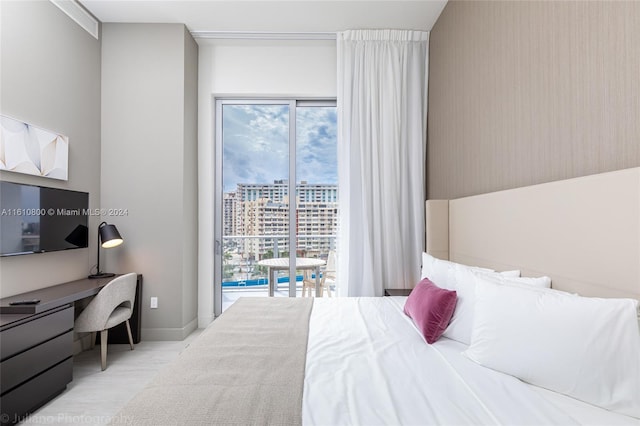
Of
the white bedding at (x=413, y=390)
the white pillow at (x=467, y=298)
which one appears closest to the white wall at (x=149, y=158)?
the white bedding at (x=413, y=390)

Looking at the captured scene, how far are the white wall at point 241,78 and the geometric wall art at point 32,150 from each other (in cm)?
119

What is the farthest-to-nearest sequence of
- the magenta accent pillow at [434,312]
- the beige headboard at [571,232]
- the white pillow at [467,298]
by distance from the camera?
1. the magenta accent pillow at [434,312]
2. the white pillow at [467,298]
3. the beige headboard at [571,232]

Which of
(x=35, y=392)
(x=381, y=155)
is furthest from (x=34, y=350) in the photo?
(x=381, y=155)

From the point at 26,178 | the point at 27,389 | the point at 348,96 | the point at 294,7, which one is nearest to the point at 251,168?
the point at 348,96

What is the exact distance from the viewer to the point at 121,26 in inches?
123

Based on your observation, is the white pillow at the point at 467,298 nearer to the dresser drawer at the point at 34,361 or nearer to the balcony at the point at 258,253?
the balcony at the point at 258,253

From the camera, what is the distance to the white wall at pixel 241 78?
346 centimetres

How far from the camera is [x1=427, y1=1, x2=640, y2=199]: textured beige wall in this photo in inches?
48.2

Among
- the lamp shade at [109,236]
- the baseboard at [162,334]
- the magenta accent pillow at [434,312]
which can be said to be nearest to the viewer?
the magenta accent pillow at [434,312]

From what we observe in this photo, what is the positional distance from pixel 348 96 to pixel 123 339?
3.14 metres

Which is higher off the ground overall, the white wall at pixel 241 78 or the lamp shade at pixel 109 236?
the white wall at pixel 241 78

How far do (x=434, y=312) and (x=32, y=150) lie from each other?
2.87m

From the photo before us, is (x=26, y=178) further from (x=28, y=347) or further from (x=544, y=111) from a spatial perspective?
(x=544, y=111)

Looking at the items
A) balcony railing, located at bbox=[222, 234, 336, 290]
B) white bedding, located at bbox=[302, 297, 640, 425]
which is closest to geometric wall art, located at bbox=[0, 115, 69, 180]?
balcony railing, located at bbox=[222, 234, 336, 290]
